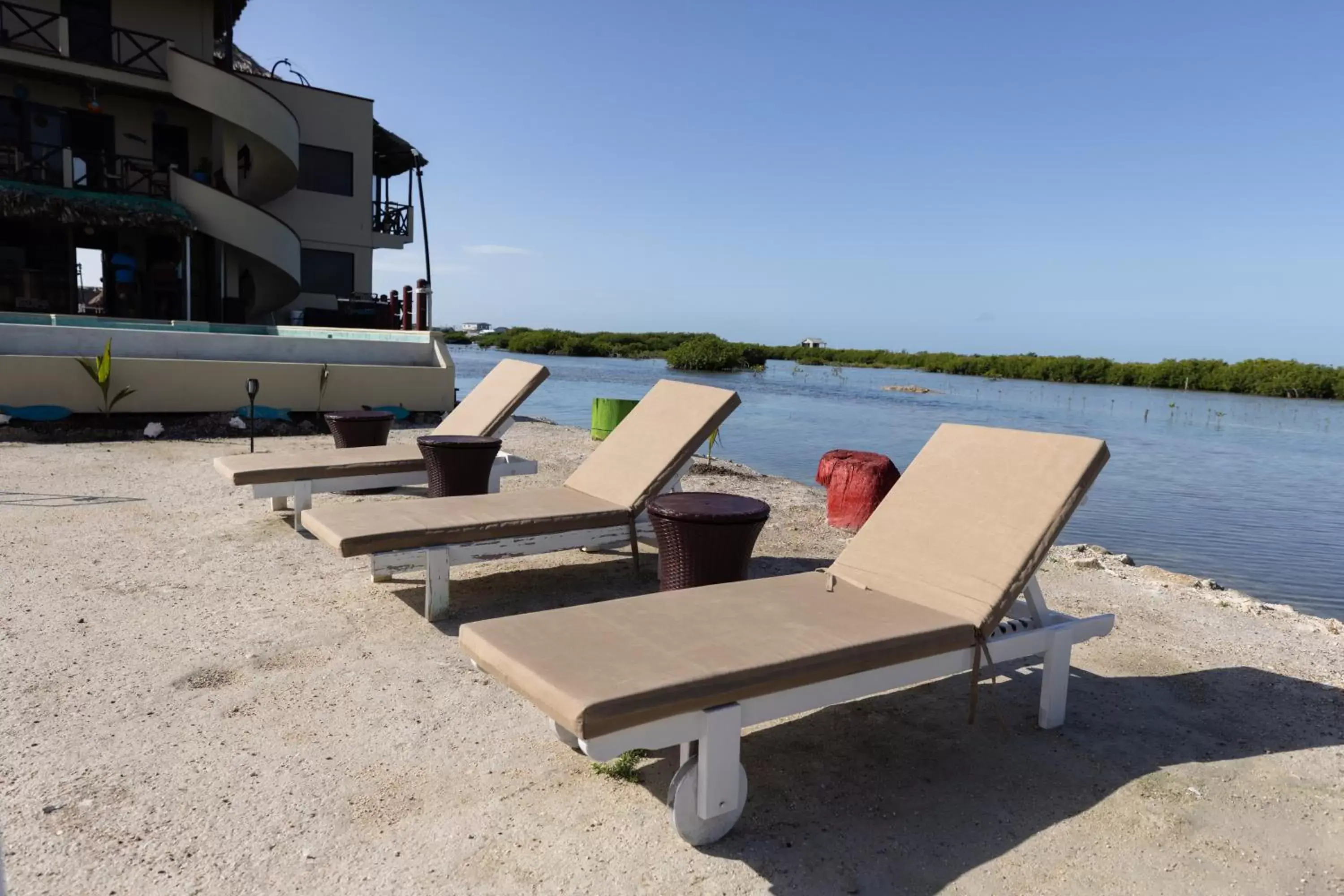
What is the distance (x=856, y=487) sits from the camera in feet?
22.4

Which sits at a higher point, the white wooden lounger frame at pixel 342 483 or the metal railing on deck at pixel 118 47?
the metal railing on deck at pixel 118 47

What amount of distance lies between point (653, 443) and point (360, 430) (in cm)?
335

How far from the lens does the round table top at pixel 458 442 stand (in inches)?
217

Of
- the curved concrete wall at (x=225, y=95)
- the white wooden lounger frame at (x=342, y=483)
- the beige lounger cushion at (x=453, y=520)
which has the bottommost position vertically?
the white wooden lounger frame at (x=342, y=483)

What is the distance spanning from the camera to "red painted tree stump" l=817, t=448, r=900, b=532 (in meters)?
6.74

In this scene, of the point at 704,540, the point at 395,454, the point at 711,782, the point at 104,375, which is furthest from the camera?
the point at 104,375

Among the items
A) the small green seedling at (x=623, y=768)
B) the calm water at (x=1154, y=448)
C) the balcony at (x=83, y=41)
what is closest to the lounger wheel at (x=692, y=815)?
the small green seedling at (x=623, y=768)

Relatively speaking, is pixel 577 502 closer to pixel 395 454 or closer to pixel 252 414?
pixel 395 454

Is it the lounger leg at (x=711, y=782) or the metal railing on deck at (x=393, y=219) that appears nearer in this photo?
the lounger leg at (x=711, y=782)

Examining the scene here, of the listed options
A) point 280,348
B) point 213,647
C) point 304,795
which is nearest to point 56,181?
point 280,348

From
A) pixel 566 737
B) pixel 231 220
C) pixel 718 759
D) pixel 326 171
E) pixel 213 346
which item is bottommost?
pixel 566 737

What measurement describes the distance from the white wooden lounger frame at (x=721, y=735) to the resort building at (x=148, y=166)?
52.4 feet

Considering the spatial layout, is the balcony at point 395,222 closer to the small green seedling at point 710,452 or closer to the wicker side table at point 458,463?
the small green seedling at point 710,452

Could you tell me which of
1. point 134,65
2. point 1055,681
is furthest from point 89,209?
point 1055,681
